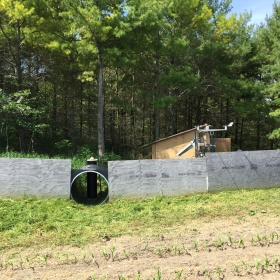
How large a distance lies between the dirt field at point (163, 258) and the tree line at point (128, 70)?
734cm

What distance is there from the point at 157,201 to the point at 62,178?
8.44 feet

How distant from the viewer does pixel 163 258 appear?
12.8 feet

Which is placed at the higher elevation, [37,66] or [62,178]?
[37,66]

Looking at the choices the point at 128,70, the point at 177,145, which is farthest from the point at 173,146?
the point at 128,70

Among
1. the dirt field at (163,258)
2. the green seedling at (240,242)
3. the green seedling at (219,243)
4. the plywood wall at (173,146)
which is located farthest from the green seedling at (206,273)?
the plywood wall at (173,146)

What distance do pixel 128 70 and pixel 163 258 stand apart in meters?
13.6

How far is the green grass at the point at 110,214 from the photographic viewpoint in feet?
16.7

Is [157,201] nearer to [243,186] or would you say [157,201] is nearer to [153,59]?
[243,186]

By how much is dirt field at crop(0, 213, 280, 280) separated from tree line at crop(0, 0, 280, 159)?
734cm

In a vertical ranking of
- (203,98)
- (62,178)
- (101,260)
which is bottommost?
(101,260)

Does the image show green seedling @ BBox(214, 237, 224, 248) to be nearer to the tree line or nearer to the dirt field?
the dirt field

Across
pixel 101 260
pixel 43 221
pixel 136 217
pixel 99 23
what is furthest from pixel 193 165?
pixel 99 23

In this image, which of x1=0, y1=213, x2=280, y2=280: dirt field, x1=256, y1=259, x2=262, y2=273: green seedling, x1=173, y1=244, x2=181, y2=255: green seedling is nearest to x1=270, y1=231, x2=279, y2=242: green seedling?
x1=0, y1=213, x2=280, y2=280: dirt field

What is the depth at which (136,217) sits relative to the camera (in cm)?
612
